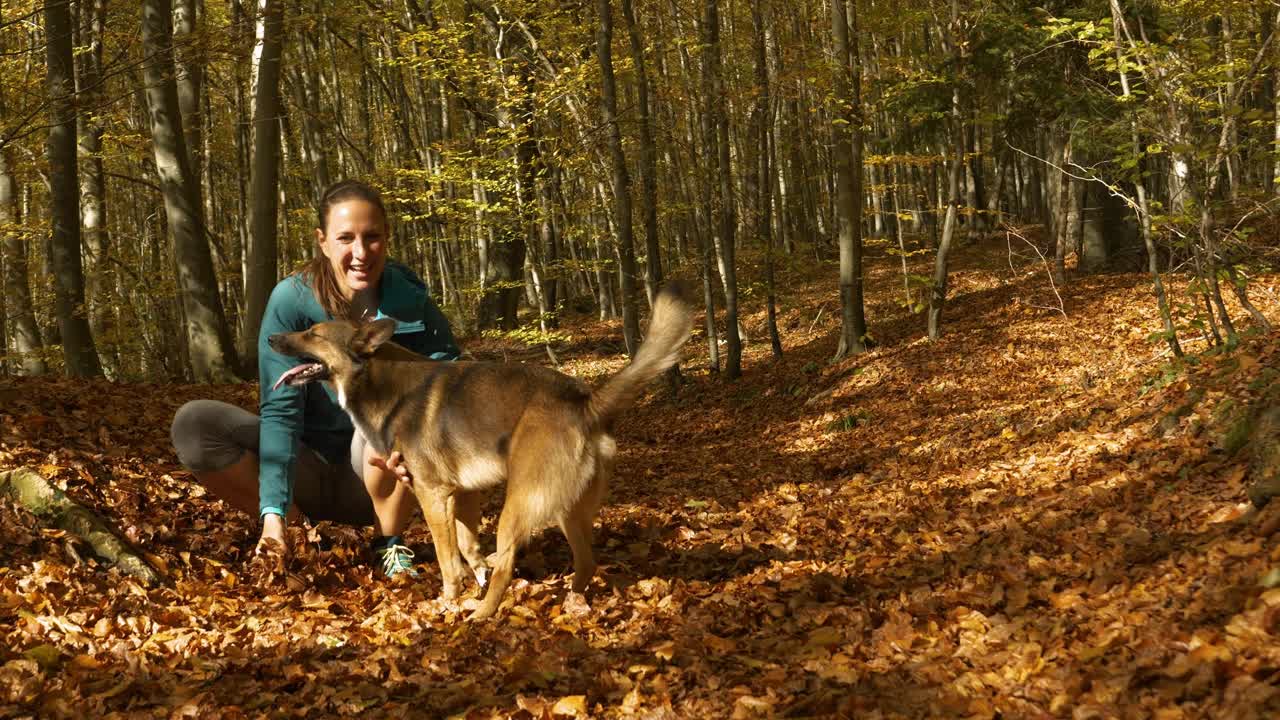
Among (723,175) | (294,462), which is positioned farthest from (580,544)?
(723,175)

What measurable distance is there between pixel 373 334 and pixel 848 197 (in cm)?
1274

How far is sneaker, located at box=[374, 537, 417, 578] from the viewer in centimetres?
568

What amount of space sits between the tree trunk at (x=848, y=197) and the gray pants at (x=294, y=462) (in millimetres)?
11875

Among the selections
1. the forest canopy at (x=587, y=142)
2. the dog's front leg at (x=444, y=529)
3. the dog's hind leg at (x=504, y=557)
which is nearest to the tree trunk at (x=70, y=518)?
the dog's front leg at (x=444, y=529)

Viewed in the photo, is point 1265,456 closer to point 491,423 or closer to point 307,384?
point 491,423

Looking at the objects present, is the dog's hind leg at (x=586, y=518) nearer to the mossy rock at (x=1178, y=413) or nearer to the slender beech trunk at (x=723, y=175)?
the mossy rock at (x=1178, y=413)

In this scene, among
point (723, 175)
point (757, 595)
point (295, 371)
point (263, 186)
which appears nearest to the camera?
point (295, 371)

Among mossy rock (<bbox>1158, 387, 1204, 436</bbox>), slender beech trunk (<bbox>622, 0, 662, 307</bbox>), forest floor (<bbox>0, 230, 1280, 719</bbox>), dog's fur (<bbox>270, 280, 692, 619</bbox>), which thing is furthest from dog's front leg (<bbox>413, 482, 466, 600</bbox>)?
slender beech trunk (<bbox>622, 0, 662, 307</bbox>)

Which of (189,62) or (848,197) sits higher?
(189,62)

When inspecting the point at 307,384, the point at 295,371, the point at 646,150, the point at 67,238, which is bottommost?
the point at 307,384

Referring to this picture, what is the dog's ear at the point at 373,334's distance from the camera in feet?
16.9

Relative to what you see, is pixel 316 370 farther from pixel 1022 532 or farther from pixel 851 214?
pixel 851 214

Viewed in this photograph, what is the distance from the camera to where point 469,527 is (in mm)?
5590

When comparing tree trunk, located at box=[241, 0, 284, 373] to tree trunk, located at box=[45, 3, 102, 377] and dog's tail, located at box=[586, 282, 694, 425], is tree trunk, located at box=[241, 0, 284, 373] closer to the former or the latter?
tree trunk, located at box=[45, 3, 102, 377]
